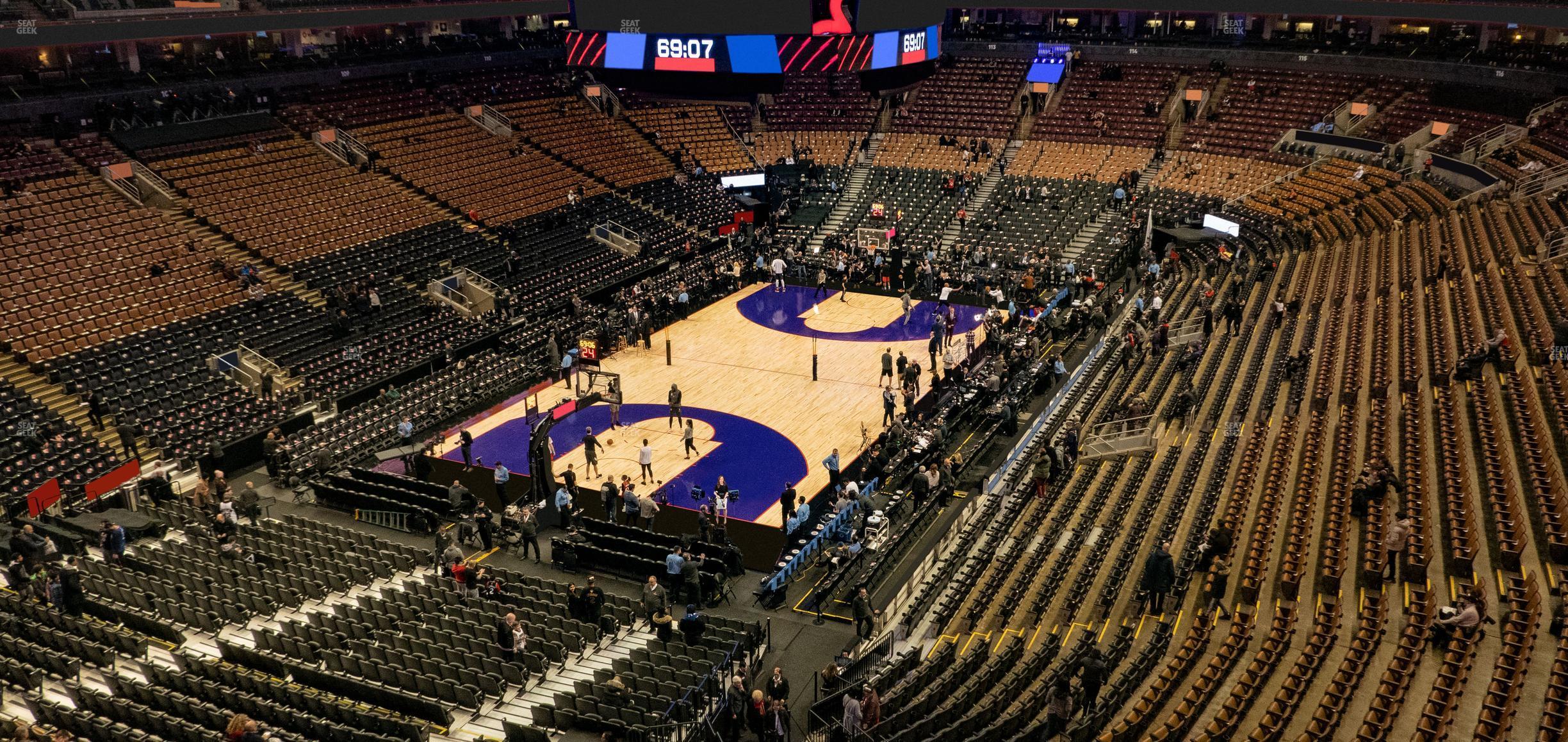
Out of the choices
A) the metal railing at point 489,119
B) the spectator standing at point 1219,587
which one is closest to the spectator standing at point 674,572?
the spectator standing at point 1219,587

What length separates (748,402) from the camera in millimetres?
29250

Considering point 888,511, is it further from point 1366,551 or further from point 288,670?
point 288,670

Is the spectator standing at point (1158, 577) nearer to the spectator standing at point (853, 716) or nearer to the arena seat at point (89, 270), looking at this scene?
the spectator standing at point (853, 716)

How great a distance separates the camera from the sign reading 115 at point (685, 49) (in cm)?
2470

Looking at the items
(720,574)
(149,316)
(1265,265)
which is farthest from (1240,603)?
(149,316)

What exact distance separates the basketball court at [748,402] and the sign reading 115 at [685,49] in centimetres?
873

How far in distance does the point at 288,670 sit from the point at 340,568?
3.59 metres

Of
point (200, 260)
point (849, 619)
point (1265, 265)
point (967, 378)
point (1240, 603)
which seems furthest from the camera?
point (1265, 265)

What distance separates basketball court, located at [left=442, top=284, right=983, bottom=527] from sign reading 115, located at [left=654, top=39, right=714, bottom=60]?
873cm

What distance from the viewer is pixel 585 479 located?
24.6 m

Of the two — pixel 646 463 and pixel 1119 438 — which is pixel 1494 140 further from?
pixel 646 463

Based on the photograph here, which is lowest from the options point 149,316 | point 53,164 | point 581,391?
point 581,391

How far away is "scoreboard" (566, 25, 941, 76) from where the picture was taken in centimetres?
2448

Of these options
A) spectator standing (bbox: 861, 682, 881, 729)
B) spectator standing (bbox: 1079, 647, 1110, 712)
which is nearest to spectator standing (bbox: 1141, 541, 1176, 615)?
spectator standing (bbox: 1079, 647, 1110, 712)
